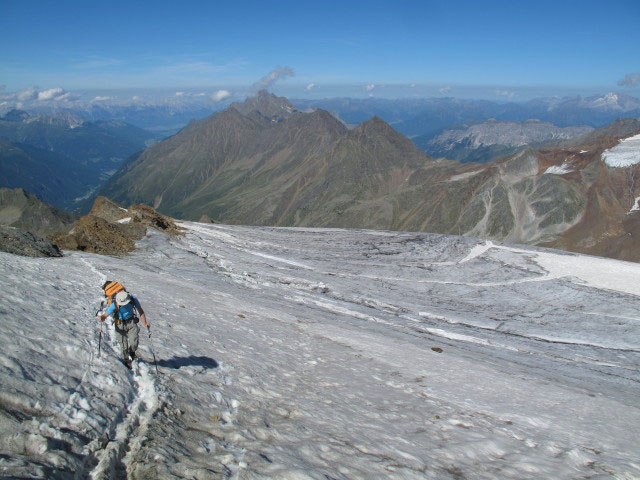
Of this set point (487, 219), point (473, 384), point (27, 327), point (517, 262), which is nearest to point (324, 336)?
point (473, 384)

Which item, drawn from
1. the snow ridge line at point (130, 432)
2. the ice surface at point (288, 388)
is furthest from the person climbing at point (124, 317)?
the snow ridge line at point (130, 432)

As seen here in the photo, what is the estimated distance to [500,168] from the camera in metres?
188

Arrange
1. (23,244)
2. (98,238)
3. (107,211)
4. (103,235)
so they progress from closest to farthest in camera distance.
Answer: (23,244), (98,238), (103,235), (107,211)

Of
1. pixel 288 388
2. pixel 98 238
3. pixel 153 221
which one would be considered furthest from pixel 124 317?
pixel 153 221

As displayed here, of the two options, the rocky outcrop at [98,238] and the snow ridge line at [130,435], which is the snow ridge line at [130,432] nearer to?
the snow ridge line at [130,435]

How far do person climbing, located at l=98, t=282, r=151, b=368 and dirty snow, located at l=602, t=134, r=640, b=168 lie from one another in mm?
194345

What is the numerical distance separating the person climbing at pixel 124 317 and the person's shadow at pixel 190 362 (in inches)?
42.8

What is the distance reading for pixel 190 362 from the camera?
525 inches

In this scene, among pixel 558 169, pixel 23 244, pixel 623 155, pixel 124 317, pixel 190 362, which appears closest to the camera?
pixel 124 317

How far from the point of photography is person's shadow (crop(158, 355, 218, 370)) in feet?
41.3

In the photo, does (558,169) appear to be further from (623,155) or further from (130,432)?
(130,432)

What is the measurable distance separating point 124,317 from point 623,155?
20154 centimetres

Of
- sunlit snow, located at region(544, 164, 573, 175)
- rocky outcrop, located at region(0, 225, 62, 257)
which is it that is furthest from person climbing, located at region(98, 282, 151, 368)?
sunlit snow, located at region(544, 164, 573, 175)

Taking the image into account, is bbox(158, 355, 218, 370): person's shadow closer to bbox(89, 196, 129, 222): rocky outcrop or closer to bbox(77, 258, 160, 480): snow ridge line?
bbox(77, 258, 160, 480): snow ridge line
